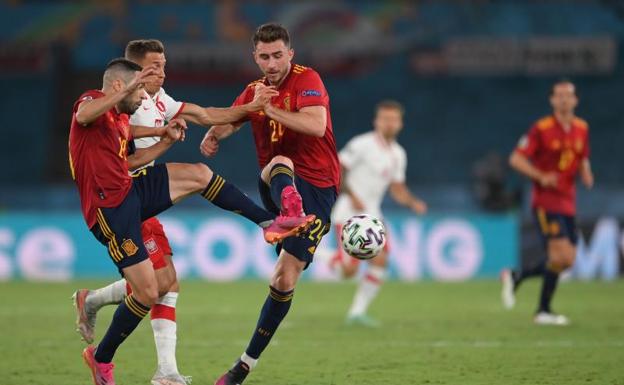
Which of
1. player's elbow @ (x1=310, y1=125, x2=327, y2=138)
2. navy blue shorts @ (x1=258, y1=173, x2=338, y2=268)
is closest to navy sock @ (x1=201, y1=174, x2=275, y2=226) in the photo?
navy blue shorts @ (x1=258, y1=173, x2=338, y2=268)

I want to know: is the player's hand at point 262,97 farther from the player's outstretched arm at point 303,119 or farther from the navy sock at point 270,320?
the navy sock at point 270,320

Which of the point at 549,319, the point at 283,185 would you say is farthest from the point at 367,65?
the point at 283,185

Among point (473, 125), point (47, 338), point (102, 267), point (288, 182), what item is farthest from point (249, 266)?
point (288, 182)

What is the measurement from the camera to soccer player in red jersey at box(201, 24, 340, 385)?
6918mm

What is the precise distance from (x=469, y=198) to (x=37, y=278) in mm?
6879

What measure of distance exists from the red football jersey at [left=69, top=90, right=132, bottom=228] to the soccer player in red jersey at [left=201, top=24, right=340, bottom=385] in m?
0.84

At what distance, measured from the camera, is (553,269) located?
37.2 feet

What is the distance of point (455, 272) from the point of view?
16969 millimetres

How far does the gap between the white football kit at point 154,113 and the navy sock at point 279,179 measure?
33.0 inches

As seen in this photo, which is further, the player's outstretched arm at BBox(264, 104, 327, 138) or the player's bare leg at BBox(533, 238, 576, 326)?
the player's bare leg at BBox(533, 238, 576, 326)

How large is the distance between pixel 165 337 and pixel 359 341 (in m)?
2.84

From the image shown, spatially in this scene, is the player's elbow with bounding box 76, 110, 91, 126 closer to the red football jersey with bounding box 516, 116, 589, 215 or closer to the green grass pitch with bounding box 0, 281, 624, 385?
the green grass pitch with bounding box 0, 281, 624, 385

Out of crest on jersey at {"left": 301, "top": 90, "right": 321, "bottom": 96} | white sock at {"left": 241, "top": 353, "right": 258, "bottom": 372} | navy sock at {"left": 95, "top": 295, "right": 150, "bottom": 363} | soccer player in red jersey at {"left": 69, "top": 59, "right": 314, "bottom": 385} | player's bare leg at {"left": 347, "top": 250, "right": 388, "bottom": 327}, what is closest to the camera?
soccer player in red jersey at {"left": 69, "top": 59, "right": 314, "bottom": 385}

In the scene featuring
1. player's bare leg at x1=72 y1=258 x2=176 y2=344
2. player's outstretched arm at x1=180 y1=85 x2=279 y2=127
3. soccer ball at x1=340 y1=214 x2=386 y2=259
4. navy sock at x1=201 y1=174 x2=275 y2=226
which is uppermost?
player's outstretched arm at x1=180 y1=85 x2=279 y2=127
